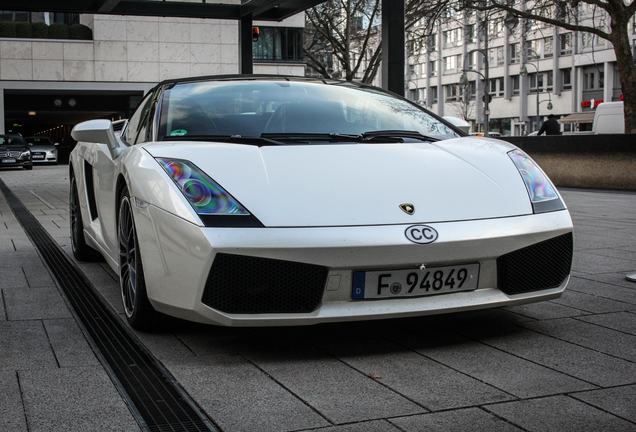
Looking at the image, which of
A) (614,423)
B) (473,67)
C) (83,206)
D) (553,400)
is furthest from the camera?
(473,67)

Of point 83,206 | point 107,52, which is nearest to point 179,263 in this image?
point 83,206

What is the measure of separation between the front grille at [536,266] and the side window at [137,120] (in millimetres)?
2265

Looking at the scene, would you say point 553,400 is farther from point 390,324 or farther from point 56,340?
point 56,340

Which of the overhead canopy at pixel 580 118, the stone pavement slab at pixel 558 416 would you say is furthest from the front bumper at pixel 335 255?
the overhead canopy at pixel 580 118

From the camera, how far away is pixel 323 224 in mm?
2975

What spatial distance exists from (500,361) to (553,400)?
0.50m

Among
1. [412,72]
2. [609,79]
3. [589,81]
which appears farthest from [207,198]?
[412,72]

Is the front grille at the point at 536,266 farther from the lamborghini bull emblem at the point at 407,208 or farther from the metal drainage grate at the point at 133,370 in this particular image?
the metal drainage grate at the point at 133,370

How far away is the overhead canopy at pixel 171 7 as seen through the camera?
481 inches

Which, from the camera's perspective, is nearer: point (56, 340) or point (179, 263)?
point (179, 263)

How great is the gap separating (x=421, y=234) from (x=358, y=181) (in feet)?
1.30

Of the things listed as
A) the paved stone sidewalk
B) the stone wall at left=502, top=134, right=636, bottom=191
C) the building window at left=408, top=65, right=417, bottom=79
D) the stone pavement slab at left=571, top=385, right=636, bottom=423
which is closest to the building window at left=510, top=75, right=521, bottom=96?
the building window at left=408, top=65, right=417, bottom=79

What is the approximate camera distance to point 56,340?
3.45 m

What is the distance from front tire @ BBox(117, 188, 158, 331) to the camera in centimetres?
343
